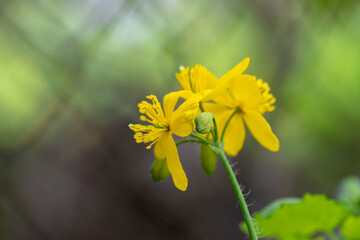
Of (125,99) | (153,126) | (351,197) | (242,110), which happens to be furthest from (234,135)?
(125,99)

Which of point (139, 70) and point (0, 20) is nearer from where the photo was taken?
point (0, 20)

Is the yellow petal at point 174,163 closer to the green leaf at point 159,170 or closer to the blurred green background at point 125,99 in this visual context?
the green leaf at point 159,170

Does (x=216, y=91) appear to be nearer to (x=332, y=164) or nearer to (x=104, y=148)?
(x=104, y=148)

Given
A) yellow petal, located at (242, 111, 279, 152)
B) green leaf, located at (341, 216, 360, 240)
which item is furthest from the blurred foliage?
yellow petal, located at (242, 111, 279, 152)

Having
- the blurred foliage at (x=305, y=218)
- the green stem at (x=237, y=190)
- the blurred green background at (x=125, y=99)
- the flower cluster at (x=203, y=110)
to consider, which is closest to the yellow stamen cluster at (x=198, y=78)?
the flower cluster at (x=203, y=110)

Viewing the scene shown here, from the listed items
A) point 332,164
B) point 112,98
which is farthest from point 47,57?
point 332,164

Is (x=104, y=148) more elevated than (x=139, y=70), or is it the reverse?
(x=139, y=70)

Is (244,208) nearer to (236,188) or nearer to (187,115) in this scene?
(236,188)
